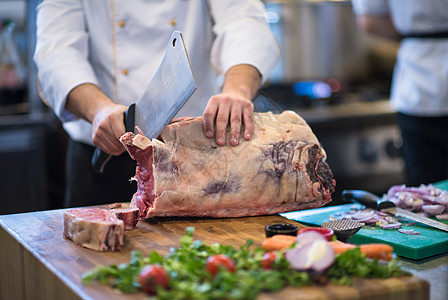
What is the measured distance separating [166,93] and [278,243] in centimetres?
65

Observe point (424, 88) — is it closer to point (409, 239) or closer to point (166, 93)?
point (409, 239)

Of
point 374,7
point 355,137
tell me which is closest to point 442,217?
point 374,7

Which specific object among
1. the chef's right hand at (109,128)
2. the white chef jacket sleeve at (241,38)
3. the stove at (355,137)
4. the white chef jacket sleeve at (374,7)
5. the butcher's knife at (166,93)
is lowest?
the stove at (355,137)

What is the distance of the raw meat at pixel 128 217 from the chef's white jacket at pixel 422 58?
228 cm

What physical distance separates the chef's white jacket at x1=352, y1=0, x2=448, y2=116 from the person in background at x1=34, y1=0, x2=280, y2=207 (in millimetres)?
1359

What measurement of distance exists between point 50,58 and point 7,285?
96cm

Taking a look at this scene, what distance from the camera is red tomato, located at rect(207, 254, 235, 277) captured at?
4.52 feet

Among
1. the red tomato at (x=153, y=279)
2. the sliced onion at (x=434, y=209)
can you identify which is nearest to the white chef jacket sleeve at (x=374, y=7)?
the sliced onion at (x=434, y=209)

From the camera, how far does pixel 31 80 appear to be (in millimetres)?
4453

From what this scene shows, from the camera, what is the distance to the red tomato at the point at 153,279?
1.31 meters

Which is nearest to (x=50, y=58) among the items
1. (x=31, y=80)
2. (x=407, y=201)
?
(x=407, y=201)

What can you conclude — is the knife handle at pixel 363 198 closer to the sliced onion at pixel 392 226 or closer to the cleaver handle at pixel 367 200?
the cleaver handle at pixel 367 200

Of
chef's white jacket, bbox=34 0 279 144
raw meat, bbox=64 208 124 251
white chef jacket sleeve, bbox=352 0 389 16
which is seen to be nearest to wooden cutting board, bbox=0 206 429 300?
raw meat, bbox=64 208 124 251

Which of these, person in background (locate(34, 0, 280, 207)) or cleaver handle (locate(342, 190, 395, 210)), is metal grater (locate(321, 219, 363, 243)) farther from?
person in background (locate(34, 0, 280, 207))
